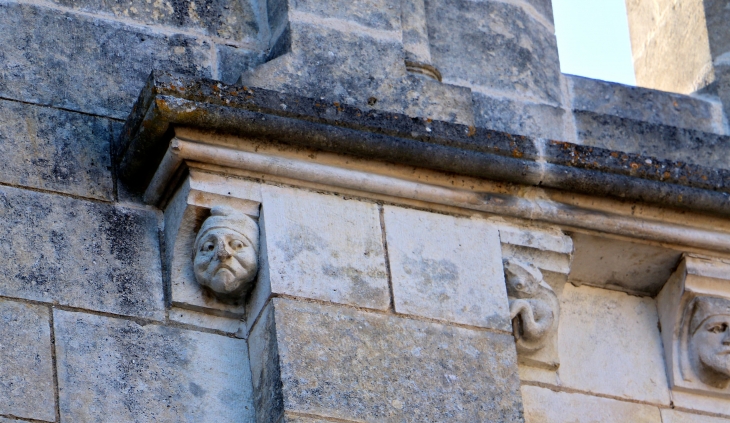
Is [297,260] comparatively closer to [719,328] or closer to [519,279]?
[519,279]

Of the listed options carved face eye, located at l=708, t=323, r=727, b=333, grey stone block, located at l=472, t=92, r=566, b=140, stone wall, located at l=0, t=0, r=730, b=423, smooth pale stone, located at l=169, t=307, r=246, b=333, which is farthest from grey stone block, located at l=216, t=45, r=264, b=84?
carved face eye, located at l=708, t=323, r=727, b=333

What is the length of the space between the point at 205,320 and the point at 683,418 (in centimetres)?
129

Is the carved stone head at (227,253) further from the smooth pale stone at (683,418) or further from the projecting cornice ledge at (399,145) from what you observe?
the smooth pale stone at (683,418)

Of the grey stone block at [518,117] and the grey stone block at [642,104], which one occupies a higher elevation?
the grey stone block at [642,104]

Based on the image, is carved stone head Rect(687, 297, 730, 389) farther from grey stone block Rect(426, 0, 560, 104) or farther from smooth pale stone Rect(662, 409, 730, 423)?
grey stone block Rect(426, 0, 560, 104)

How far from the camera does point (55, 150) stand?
13.3ft

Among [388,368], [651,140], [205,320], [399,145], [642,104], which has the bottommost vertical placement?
[388,368]

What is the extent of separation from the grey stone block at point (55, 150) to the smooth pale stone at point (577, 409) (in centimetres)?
118

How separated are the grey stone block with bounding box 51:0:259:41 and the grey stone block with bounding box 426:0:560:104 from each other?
0.57 meters

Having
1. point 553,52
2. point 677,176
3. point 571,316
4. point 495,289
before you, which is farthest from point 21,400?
point 553,52

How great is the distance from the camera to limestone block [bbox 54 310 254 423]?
11.9 feet

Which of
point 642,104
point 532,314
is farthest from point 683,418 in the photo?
point 642,104

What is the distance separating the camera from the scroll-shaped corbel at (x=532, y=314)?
4098 millimetres

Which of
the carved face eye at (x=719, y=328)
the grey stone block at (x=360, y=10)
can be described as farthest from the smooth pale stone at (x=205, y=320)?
the carved face eye at (x=719, y=328)
